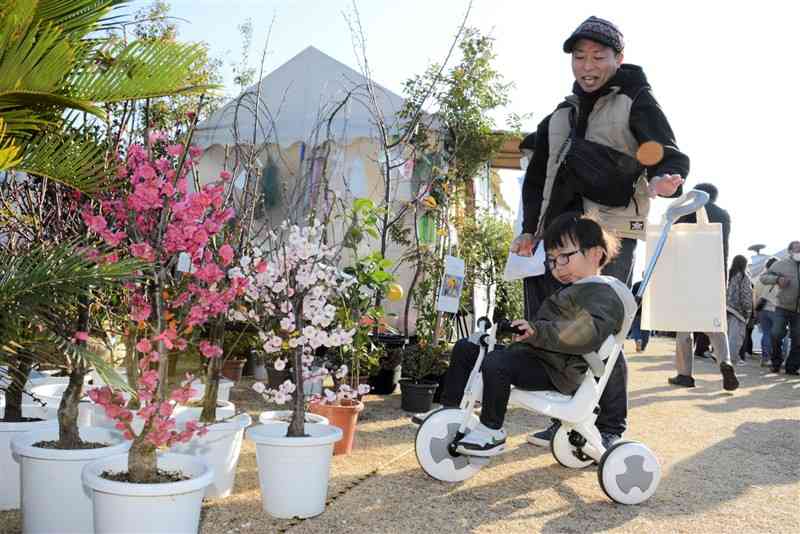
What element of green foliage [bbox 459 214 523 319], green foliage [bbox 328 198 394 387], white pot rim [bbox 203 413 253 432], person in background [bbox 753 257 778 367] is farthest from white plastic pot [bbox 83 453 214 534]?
person in background [bbox 753 257 778 367]

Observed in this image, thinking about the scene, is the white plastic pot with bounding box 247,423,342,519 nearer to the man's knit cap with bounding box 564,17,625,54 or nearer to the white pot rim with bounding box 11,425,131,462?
the white pot rim with bounding box 11,425,131,462

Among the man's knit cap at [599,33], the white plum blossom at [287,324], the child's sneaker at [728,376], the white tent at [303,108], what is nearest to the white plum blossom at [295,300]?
the white plum blossom at [287,324]

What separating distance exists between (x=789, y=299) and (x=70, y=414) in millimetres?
8067

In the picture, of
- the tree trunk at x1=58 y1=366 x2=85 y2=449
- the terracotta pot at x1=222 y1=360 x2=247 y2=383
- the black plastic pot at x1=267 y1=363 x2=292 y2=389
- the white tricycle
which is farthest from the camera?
the terracotta pot at x1=222 y1=360 x2=247 y2=383

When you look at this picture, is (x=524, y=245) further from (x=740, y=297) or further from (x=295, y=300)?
(x=740, y=297)

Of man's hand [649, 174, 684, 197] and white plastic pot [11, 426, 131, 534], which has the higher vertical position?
man's hand [649, 174, 684, 197]

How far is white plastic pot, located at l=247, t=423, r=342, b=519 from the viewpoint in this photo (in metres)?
2.33

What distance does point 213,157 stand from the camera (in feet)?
24.4

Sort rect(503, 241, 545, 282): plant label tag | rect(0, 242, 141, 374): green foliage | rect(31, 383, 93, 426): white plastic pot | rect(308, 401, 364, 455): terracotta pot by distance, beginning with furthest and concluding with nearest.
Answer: rect(503, 241, 545, 282): plant label tag
rect(308, 401, 364, 455): terracotta pot
rect(31, 383, 93, 426): white plastic pot
rect(0, 242, 141, 374): green foliage

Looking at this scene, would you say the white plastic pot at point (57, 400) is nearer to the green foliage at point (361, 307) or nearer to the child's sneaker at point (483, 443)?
the green foliage at point (361, 307)

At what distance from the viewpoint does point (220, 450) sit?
8.21 ft

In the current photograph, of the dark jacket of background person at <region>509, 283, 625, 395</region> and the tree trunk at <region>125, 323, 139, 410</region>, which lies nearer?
the tree trunk at <region>125, 323, 139, 410</region>

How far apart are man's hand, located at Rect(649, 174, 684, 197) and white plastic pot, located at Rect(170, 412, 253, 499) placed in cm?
176

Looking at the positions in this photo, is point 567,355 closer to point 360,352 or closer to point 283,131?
point 360,352
